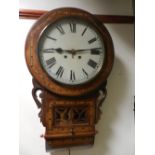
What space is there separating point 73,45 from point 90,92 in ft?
0.84

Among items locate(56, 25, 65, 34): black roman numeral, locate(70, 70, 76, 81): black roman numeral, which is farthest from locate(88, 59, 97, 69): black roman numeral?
locate(56, 25, 65, 34): black roman numeral

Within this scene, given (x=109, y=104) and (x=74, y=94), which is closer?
(x=74, y=94)

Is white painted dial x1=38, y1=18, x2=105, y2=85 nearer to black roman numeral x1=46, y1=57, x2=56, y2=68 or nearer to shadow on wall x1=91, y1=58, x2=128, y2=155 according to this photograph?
black roman numeral x1=46, y1=57, x2=56, y2=68

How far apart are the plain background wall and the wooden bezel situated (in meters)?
0.14

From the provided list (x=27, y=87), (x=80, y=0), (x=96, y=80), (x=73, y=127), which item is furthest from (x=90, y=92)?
(x=80, y=0)

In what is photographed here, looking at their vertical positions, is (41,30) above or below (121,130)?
above

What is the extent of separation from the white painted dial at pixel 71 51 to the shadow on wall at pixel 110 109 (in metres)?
0.20

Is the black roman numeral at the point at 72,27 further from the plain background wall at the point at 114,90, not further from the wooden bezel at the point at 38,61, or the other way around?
the plain background wall at the point at 114,90

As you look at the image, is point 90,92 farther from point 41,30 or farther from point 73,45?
point 41,30

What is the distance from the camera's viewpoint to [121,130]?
1.37m

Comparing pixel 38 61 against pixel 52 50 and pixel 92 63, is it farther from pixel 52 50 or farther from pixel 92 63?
pixel 92 63

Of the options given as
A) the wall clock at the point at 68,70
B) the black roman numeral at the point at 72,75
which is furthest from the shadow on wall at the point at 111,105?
the black roman numeral at the point at 72,75

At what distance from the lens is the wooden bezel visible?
1119 millimetres

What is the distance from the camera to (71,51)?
1.20 meters
